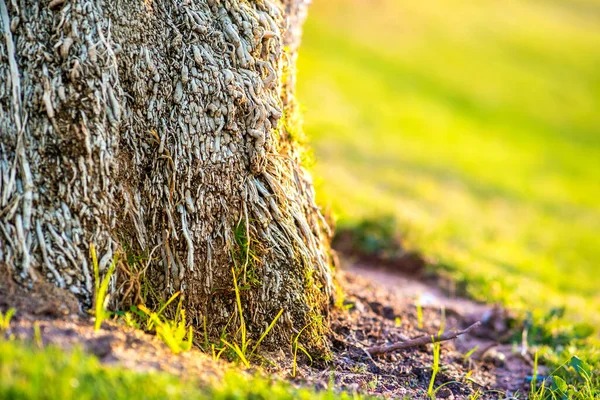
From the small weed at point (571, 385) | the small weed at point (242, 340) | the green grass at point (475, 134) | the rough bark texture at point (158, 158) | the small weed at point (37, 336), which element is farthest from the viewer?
the green grass at point (475, 134)

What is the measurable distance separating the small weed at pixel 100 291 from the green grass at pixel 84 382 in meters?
0.36

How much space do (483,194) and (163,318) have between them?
13.3m

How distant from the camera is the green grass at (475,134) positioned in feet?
28.7

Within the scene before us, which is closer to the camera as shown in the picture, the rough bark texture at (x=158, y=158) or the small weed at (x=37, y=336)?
the small weed at (x=37, y=336)

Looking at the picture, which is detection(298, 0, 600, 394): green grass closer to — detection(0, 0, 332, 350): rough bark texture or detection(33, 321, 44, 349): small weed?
detection(0, 0, 332, 350): rough bark texture

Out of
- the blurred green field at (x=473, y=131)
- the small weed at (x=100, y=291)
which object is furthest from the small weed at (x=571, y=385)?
the small weed at (x=100, y=291)

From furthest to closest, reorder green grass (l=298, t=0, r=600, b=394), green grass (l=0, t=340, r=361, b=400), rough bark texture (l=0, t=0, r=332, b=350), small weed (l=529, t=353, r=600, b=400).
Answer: green grass (l=298, t=0, r=600, b=394) < small weed (l=529, t=353, r=600, b=400) < rough bark texture (l=0, t=0, r=332, b=350) < green grass (l=0, t=340, r=361, b=400)

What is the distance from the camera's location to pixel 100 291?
2.90m

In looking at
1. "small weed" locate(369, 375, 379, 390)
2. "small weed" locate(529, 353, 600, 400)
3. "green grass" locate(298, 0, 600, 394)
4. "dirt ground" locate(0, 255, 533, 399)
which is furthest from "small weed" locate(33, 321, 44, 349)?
"small weed" locate(529, 353, 600, 400)

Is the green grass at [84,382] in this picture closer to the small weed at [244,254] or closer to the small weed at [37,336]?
the small weed at [37,336]

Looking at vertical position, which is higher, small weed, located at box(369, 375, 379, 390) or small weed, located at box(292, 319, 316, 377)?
small weed, located at box(292, 319, 316, 377)

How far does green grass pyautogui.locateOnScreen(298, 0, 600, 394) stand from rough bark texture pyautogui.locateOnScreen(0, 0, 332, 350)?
115 cm

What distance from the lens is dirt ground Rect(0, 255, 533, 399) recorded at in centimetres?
270

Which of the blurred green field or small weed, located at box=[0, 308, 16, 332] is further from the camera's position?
the blurred green field
